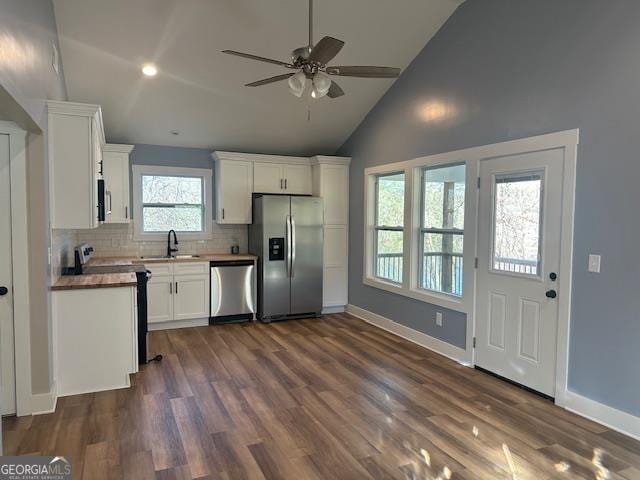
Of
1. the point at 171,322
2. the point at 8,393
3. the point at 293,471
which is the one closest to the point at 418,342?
the point at 293,471

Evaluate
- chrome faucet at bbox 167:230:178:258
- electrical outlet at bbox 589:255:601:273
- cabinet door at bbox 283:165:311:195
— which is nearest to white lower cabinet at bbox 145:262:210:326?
chrome faucet at bbox 167:230:178:258

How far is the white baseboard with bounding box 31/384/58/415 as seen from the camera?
313 centimetres

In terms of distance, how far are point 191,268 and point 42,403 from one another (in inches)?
101

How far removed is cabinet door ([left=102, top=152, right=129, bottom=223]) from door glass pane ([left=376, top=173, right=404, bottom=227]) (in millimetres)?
3325

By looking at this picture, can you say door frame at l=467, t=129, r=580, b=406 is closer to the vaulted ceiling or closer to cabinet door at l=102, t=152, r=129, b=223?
the vaulted ceiling

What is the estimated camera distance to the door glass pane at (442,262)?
4.50m

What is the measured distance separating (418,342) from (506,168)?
2183 millimetres

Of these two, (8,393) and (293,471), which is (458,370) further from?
(8,393)

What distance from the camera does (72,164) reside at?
11.5ft

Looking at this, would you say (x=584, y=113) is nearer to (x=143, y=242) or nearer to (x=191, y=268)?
(x=191, y=268)

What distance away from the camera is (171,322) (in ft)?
18.1

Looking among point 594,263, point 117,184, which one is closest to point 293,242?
point 117,184

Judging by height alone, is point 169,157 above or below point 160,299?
above

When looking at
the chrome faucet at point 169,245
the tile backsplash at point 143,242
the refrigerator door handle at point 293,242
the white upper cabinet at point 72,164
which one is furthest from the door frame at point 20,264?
the refrigerator door handle at point 293,242
